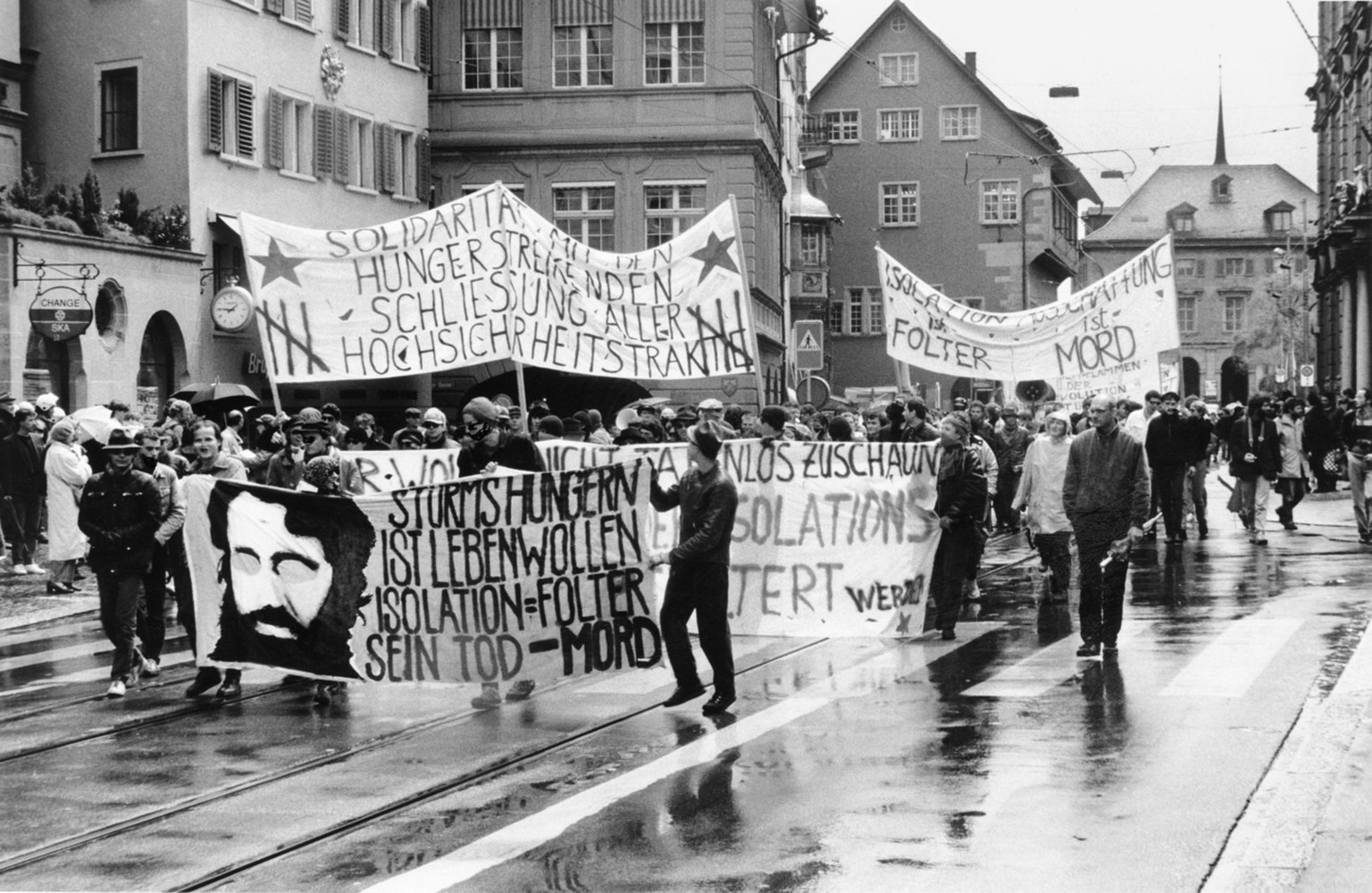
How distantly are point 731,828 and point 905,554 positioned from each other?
22.9 ft

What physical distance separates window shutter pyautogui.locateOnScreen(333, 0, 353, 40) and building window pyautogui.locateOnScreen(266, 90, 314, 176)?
6.27 feet

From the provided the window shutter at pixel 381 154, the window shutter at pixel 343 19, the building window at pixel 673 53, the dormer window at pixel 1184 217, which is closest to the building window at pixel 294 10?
the window shutter at pixel 343 19

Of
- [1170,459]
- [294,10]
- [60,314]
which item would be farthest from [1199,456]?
[294,10]

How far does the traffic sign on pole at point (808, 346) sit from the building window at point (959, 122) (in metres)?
49.1

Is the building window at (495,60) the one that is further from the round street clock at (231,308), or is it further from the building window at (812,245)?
the building window at (812,245)

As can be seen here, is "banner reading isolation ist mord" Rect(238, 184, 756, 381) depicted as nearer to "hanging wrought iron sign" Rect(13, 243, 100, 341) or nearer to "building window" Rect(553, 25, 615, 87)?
"hanging wrought iron sign" Rect(13, 243, 100, 341)

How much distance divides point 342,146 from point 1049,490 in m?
23.5

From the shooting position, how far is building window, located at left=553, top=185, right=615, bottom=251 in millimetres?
43312

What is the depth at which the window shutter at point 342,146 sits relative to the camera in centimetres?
3762

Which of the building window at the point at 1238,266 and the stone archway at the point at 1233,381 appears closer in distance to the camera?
the stone archway at the point at 1233,381

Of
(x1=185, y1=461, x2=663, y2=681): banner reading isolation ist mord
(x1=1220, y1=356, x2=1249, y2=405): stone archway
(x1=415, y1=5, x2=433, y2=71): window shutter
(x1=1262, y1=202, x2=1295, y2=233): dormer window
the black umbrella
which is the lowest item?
(x1=185, y1=461, x2=663, y2=681): banner reading isolation ist mord

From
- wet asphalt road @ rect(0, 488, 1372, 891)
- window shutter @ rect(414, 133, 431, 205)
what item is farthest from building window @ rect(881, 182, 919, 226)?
wet asphalt road @ rect(0, 488, 1372, 891)

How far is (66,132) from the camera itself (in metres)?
33.2

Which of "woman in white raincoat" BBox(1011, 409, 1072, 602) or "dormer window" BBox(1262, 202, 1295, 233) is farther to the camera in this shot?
"dormer window" BBox(1262, 202, 1295, 233)
